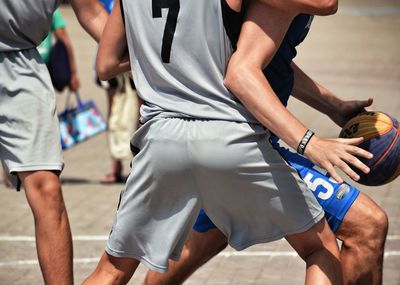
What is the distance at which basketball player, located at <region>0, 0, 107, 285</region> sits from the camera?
16.1ft

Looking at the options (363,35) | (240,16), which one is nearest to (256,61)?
(240,16)

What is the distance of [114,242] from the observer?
4383 mm

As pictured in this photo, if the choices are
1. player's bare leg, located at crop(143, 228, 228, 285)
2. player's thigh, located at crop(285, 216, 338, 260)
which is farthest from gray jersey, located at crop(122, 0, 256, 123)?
player's bare leg, located at crop(143, 228, 228, 285)

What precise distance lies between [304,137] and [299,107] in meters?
8.57

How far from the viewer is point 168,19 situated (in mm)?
4129

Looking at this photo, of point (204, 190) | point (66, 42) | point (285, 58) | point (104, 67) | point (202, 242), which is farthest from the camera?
point (66, 42)

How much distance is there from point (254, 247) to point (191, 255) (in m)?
1.73

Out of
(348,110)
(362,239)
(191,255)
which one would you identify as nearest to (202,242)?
(191,255)

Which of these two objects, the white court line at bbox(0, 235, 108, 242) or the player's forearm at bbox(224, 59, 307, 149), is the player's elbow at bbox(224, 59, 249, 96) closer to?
the player's forearm at bbox(224, 59, 307, 149)

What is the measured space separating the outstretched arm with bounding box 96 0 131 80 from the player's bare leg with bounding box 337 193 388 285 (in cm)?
119

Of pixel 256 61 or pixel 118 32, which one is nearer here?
pixel 256 61

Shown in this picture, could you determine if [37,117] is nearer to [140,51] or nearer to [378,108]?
[140,51]

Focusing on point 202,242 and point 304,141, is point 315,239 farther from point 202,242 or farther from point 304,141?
point 202,242

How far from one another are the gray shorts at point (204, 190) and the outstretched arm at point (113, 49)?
0.36 meters
